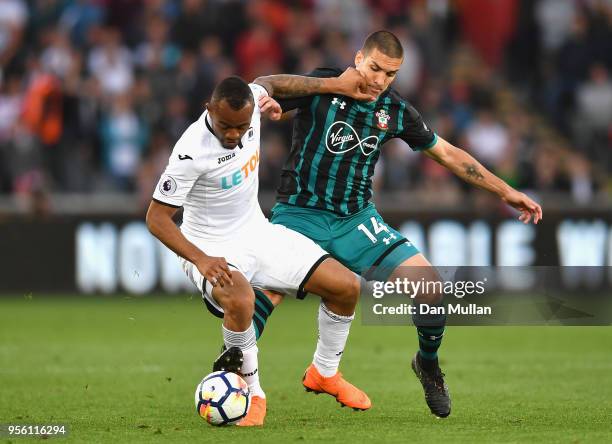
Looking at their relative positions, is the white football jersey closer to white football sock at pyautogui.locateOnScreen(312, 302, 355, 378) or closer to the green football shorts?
the green football shorts

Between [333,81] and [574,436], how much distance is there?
2862 mm

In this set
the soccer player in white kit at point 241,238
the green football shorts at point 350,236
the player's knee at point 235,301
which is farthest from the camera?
the green football shorts at point 350,236

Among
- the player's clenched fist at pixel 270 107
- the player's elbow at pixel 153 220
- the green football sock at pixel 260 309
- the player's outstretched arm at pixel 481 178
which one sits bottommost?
the green football sock at pixel 260 309

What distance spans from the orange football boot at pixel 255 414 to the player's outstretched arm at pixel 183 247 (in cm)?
82

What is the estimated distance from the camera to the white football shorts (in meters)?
7.86

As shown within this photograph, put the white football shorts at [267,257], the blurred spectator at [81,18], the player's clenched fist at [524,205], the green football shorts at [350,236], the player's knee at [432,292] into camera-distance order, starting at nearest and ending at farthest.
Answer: the white football shorts at [267,257] < the player's knee at [432,292] < the player's clenched fist at [524,205] < the green football shorts at [350,236] < the blurred spectator at [81,18]

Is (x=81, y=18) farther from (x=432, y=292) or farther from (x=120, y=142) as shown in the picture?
(x=432, y=292)

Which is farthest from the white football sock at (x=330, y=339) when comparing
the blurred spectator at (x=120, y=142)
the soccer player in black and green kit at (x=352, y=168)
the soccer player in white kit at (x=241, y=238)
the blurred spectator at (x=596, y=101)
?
the blurred spectator at (x=596, y=101)

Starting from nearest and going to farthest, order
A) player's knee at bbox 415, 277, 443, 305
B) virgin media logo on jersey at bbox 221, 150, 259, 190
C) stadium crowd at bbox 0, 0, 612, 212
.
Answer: virgin media logo on jersey at bbox 221, 150, 259, 190 → player's knee at bbox 415, 277, 443, 305 → stadium crowd at bbox 0, 0, 612, 212

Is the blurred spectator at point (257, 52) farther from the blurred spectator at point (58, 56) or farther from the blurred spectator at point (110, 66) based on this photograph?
the blurred spectator at point (58, 56)

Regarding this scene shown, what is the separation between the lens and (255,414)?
763cm

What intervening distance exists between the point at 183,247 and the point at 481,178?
2.27 metres

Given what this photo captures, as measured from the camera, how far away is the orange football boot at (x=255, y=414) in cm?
755
